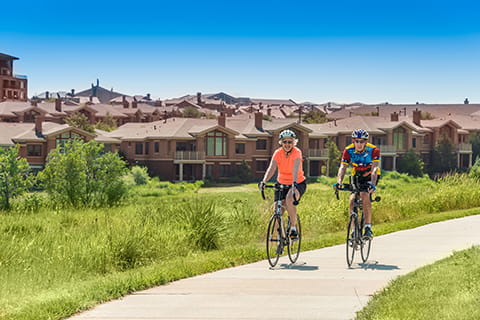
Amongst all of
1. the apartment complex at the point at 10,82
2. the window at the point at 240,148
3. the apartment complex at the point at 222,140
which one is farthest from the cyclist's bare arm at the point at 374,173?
the apartment complex at the point at 10,82

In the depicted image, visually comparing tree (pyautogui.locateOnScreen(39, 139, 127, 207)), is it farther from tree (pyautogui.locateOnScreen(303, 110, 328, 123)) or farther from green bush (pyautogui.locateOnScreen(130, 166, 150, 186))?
tree (pyautogui.locateOnScreen(303, 110, 328, 123))

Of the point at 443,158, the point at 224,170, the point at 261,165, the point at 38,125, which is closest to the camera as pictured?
the point at 38,125

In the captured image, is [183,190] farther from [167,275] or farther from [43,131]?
[167,275]

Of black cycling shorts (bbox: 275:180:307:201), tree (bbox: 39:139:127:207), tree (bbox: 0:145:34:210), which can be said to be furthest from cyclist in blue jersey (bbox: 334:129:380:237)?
tree (bbox: 0:145:34:210)

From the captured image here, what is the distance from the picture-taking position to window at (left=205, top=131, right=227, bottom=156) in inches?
2621

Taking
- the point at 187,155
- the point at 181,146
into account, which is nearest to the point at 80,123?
the point at 181,146

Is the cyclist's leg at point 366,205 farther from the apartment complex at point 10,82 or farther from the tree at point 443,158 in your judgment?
the apartment complex at point 10,82

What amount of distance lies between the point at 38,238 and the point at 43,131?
5366cm

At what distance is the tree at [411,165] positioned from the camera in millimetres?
74875

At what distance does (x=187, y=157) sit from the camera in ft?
212

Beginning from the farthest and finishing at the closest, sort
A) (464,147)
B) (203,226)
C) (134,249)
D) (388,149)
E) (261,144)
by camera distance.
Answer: (464,147), (388,149), (261,144), (203,226), (134,249)

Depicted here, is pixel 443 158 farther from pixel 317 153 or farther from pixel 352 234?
pixel 352 234

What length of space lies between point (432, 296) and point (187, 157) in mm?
57639

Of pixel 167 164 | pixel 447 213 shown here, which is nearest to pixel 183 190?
pixel 167 164
